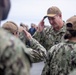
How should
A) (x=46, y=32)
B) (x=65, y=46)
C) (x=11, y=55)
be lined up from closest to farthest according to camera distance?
1. (x=11, y=55)
2. (x=65, y=46)
3. (x=46, y=32)

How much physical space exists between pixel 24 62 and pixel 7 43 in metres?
0.17

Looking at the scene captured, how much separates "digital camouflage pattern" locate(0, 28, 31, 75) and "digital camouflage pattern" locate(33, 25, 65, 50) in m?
4.29

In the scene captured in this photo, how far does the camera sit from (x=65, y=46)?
16.1ft

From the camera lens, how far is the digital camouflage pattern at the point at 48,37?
270 inches

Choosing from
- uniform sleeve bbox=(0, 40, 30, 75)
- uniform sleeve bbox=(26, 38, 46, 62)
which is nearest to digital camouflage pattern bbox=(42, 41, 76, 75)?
uniform sleeve bbox=(26, 38, 46, 62)

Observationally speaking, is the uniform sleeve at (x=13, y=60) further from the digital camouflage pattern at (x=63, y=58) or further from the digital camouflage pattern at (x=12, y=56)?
the digital camouflage pattern at (x=63, y=58)

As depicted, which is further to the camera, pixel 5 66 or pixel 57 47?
pixel 57 47

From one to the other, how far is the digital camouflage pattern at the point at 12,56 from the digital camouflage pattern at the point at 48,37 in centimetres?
429

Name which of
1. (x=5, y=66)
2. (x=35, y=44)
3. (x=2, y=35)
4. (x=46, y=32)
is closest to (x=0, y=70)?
(x=5, y=66)

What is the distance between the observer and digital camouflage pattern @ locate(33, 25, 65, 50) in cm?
685

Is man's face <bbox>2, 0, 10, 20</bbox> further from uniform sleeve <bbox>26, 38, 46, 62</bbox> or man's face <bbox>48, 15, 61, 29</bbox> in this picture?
man's face <bbox>48, 15, 61, 29</bbox>

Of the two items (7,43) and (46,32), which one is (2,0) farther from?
(46,32)

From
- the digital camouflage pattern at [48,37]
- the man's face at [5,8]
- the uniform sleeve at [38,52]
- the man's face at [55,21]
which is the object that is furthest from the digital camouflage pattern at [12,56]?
the man's face at [55,21]

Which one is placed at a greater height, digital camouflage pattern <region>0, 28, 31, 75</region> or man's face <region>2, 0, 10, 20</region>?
man's face <region>2, 0, 10, 20</region>
